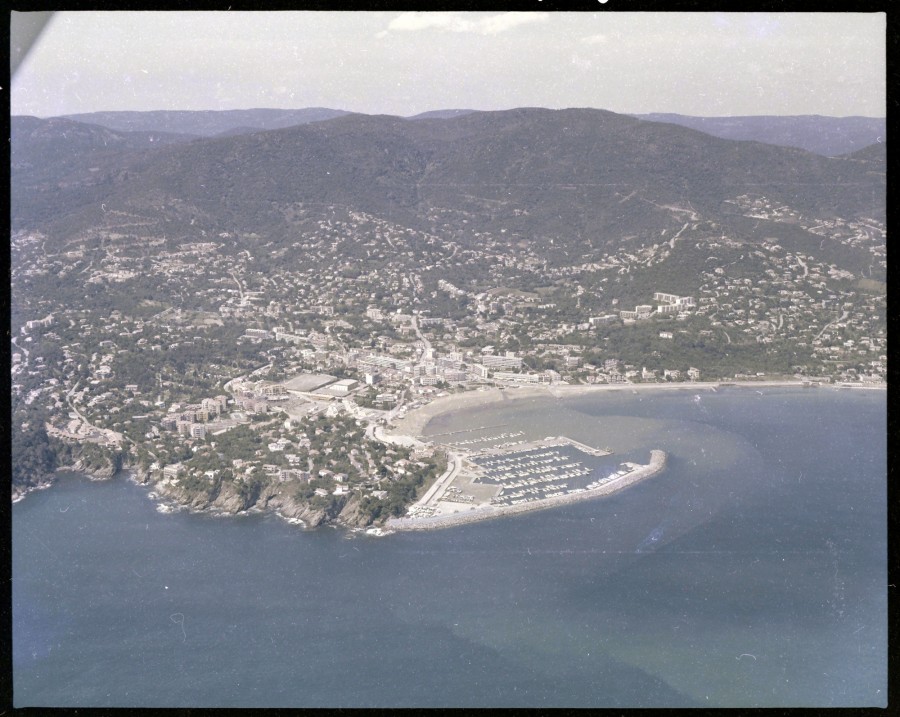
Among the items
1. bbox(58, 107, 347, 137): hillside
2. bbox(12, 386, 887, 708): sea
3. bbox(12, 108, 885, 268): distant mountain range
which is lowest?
bbox(12, 386, 887, 708): sea

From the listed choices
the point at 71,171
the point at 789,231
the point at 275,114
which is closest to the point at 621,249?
the point at 789,231

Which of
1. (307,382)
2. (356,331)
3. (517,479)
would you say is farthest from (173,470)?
(517,479)

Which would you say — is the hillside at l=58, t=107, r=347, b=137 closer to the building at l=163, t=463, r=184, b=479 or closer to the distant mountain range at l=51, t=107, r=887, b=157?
the distant mountain range at l=51, t=107, r=887, b=157

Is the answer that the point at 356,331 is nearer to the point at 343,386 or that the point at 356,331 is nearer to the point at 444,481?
the point at 343,386

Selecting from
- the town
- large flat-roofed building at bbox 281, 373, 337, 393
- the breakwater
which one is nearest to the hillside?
the town

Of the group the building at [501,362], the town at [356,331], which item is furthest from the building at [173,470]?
the building at [501,362]

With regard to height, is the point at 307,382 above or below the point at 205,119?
below

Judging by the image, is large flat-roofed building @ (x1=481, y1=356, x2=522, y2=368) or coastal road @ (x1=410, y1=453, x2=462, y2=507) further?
large flat-roofed building @ (x1=481, y1=356, x2=522, y2=368)
